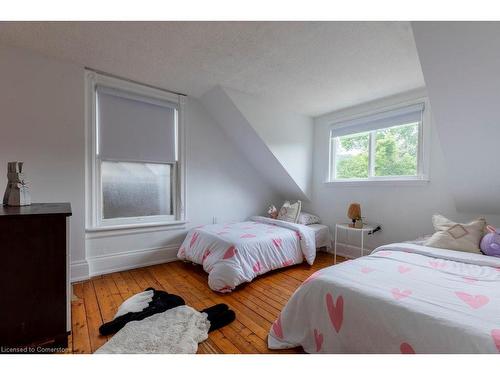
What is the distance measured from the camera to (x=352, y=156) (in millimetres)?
3535

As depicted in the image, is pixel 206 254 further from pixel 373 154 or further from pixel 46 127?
pixel 373 154

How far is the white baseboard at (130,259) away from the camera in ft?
8.73

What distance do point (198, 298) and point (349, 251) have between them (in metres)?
2.30

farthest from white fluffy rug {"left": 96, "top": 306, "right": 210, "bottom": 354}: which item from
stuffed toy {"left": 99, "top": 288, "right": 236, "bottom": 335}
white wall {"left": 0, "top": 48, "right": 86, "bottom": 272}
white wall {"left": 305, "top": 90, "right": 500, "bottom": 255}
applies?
white wall {"left": 305, "top": 90, "right": 500, "bottom": 255}

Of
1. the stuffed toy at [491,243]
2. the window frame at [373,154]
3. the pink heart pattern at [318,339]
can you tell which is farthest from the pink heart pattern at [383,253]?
the window frame at [373,154]

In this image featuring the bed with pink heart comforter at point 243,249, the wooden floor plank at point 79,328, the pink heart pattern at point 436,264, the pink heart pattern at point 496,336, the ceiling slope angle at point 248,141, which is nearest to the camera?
the pink heart pattern at point 496,336

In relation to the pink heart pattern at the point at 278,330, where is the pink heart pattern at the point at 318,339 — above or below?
above

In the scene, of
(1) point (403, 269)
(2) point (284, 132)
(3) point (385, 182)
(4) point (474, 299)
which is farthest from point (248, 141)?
(4) point (474, 299)

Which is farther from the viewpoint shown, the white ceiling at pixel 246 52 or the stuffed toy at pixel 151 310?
the white ceiling at pixel 246 52

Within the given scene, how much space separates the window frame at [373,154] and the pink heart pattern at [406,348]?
91.0 inches

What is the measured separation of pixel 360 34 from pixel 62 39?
2433 mm

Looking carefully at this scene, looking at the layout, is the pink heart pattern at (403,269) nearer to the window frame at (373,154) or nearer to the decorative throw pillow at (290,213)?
the window frame at (373,154)

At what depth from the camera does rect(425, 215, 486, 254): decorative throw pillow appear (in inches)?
78.5
